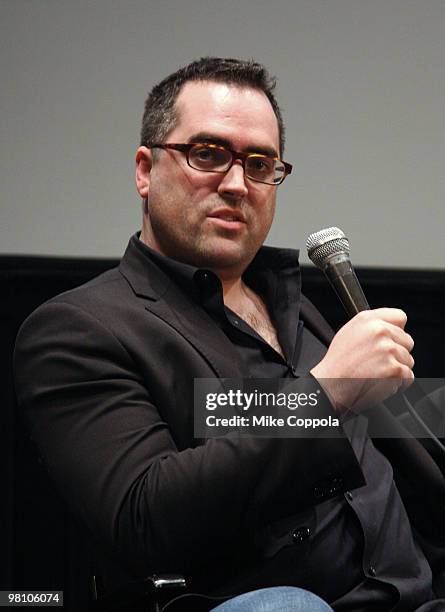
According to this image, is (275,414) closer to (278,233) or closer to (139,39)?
(278,233)

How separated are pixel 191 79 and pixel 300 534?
83 cm

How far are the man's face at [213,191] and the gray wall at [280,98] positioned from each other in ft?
1.97

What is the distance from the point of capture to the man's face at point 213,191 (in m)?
1.57

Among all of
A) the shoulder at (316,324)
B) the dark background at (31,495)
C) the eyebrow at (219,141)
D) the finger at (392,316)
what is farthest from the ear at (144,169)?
the finger at (392,316)

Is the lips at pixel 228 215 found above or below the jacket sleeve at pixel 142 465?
above

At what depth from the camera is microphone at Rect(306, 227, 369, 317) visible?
1311 mm

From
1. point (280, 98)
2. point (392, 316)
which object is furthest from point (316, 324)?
point (280, 98)

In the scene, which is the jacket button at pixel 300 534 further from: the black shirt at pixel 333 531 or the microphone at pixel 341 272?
the microphone at pixel 341 272

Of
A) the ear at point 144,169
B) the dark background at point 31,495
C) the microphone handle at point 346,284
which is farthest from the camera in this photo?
the dark background at point 31,495

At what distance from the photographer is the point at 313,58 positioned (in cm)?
234

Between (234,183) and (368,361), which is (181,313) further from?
(368,361)

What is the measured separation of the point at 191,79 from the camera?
65.8 inches

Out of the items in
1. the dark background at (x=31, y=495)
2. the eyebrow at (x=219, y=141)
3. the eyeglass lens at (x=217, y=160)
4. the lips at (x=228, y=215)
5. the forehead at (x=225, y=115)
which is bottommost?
the dark background at (x=31, y=495)

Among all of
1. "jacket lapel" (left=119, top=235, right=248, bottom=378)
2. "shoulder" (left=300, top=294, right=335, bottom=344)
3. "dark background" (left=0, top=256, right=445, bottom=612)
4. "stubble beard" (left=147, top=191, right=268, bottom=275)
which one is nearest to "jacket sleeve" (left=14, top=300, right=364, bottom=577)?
"jacket lapel" (left=119, top=235, right=248, bottom=378)
